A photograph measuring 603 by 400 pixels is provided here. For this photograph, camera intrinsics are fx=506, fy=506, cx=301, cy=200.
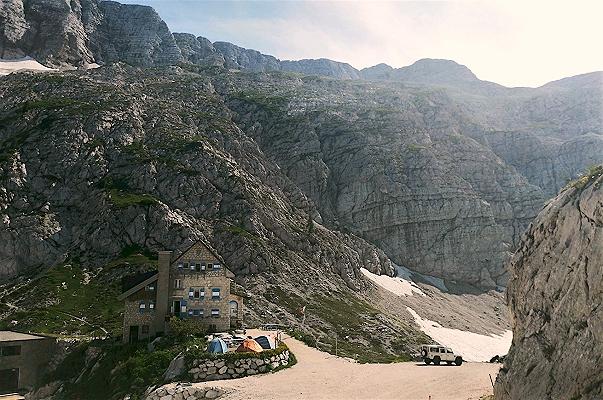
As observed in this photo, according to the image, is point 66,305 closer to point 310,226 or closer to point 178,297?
point 178,297

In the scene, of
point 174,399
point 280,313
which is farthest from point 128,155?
point 174,399

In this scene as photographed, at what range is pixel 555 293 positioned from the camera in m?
19.4

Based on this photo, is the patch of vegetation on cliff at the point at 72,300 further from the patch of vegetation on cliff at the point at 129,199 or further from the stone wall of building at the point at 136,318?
the stone wall of building at the point at 136,318

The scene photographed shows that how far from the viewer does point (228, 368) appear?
40812 mm

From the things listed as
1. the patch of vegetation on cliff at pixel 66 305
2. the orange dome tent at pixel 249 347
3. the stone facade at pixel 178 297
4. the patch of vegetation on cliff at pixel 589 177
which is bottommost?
the patch of vegetation on cliff at pixel 66 305

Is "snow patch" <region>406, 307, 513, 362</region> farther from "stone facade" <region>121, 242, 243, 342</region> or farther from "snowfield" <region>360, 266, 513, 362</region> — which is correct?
"stone facade" <region>121, 242, 243, 342</region>

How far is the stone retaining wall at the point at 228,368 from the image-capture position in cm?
4025

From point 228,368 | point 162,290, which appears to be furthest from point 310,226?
point 228,368

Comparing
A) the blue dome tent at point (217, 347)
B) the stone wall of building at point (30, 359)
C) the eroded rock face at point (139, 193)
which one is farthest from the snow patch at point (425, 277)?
the blue dome tent at point (217, 347)

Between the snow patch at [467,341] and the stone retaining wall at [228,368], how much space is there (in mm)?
70697

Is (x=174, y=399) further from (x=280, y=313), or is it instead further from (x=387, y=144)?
(x=387, y=144)

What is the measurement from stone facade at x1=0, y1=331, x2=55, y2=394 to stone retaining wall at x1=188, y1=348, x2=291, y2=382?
93.7 ft

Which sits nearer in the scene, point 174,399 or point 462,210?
point 174,399

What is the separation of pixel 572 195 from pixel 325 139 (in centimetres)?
17239
